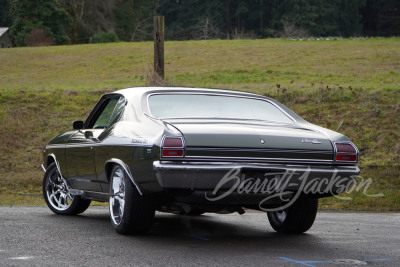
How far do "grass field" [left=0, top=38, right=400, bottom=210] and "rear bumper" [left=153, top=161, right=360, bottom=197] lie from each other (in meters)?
5.99

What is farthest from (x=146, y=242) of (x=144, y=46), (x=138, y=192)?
(x=144, y=46)

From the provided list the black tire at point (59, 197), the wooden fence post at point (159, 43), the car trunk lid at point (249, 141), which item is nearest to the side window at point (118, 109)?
the car trunk lid at point (249, 141)

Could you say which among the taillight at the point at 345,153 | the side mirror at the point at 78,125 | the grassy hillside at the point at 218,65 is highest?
the taillight at the point at 345,153

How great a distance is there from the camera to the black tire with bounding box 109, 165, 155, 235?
6.76 meters

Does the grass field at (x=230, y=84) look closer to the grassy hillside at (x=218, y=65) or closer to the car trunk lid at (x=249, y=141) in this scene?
the grassy hillside at (x=218, y=65)

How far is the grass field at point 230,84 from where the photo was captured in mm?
17312

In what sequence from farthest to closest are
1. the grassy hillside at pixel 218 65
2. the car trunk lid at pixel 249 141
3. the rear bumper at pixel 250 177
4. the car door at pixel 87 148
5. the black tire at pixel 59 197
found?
the grassy hillside at pixel 218 65, the black tire at pixel 59 197, the car door at pixel 87 148, the car trunk lid at pixel 249 141, the rear bumper at pixel 250 177

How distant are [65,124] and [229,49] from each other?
22677 mm

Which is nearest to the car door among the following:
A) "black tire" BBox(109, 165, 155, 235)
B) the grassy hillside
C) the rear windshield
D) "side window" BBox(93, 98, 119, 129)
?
"side window" BBox(93, 98, 119, 129)

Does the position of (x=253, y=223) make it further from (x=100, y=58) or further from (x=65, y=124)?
(x=100, y=58)

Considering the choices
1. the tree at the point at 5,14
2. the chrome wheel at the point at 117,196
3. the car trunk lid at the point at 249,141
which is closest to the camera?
the car trunk lid at the point at 249,141

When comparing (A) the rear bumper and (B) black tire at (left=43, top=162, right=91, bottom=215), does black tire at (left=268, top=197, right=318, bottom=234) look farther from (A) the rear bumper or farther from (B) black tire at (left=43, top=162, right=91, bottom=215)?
(B) black tire at (left=43, top=162, right=91, bottom=215)

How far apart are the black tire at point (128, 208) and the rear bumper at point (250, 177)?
0.63 m

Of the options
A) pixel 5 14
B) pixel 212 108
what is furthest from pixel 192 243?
pixel 5 14
